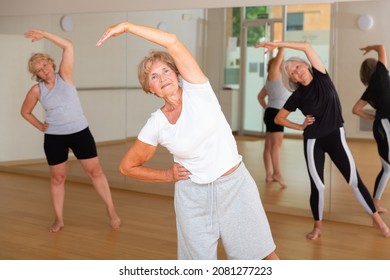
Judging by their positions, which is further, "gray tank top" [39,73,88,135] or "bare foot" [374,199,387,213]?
"bare foot" [374,199,387,213]

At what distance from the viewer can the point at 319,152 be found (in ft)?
14.3

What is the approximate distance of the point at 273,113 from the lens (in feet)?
17.8

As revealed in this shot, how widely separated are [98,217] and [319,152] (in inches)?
72.4

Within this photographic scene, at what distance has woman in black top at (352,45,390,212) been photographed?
4.67m

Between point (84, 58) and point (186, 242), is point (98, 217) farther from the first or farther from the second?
point (186, 242)

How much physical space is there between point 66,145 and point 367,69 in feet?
7.62

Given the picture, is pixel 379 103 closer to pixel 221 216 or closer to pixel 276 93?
pixel 276 93

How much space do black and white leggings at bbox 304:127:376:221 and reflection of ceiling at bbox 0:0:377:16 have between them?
4.04ft

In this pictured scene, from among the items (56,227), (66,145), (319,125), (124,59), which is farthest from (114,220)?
(124,59)

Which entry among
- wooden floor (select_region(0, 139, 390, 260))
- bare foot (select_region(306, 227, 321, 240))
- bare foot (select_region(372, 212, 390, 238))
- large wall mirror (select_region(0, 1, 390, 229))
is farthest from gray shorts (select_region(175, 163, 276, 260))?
large wall mirror (select_region(0, 1, 390, 229))

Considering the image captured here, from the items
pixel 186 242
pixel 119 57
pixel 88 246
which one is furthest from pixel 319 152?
pixel 119 57

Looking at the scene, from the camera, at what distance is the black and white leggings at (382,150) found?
4696 millimetres

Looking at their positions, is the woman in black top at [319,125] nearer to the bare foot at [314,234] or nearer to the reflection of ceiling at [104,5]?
the bare foot at [314,234]

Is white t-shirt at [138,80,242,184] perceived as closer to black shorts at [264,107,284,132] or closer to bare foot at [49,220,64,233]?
bare foot at [49,220,64,233]
